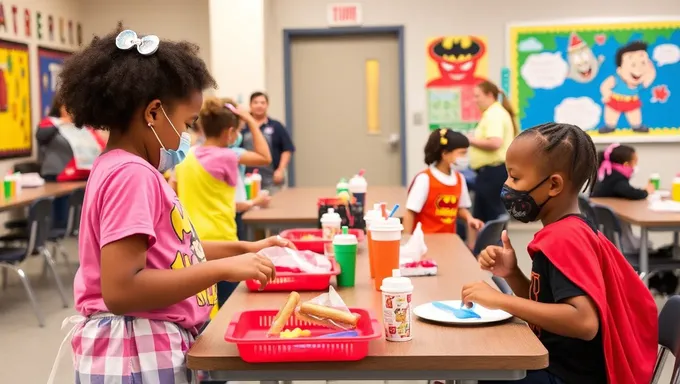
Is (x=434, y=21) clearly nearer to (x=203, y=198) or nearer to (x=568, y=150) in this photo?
(x=203, y=198)

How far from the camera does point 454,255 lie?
2.80 meters

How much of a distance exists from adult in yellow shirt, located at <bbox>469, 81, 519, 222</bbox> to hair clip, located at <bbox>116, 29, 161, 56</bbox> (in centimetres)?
426

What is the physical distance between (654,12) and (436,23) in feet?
6.99

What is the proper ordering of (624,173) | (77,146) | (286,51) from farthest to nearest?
(286,51) < (77,146) < (624,173)

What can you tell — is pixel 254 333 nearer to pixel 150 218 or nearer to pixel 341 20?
pixel 150 218

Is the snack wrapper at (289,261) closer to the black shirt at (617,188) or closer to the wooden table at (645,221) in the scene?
the wooden table at (645,221)

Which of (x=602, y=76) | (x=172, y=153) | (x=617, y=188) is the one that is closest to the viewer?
(x=172, y=153)

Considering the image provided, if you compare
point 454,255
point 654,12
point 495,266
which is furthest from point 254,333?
point 654,12

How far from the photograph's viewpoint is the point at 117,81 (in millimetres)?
A: 1523

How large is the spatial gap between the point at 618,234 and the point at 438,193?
1147mm

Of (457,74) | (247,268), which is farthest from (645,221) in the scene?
(457,74)

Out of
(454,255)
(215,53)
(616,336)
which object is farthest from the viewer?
(215,53)

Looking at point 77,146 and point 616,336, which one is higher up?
point 77,146

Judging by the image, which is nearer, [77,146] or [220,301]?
[220,301]
